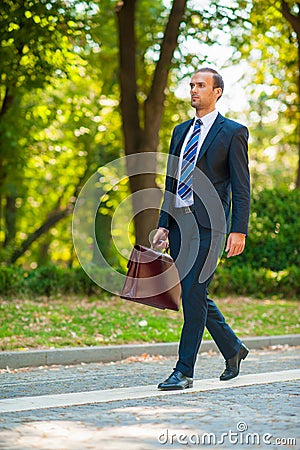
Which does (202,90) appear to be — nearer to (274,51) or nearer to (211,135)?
(211,135)

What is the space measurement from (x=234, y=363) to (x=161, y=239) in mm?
1160

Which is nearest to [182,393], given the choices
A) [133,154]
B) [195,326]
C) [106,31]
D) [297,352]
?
Answer: [195,326]

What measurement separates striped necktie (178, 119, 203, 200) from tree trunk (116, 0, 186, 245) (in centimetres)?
978

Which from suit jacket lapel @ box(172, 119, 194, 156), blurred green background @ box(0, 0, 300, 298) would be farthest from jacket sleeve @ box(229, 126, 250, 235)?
blurred green background @ box(0, 0, 300, 298)

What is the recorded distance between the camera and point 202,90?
6.54 meters

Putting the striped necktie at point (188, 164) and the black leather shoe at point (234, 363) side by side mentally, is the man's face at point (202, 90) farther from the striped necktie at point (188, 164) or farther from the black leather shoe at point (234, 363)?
the black leather shoe at point (234, 363)

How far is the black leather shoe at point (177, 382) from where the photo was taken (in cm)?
637

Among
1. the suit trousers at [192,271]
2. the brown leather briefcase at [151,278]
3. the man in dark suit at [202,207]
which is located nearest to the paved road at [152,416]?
the suit trousers at [192,271]

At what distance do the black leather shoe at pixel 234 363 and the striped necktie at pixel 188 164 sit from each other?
1.33m

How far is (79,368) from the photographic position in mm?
9297

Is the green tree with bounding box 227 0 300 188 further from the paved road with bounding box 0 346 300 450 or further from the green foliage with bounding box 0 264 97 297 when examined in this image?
the paved road with bounding box 0 346 300 450

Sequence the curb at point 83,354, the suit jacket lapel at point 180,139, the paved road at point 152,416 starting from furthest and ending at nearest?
the curb at point 83,354, the suit jacket lapel at point 180,139, the paved road at point 152,416

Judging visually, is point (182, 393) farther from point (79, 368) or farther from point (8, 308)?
point (8, 308)

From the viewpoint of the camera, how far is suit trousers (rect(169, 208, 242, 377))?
6426 mm
